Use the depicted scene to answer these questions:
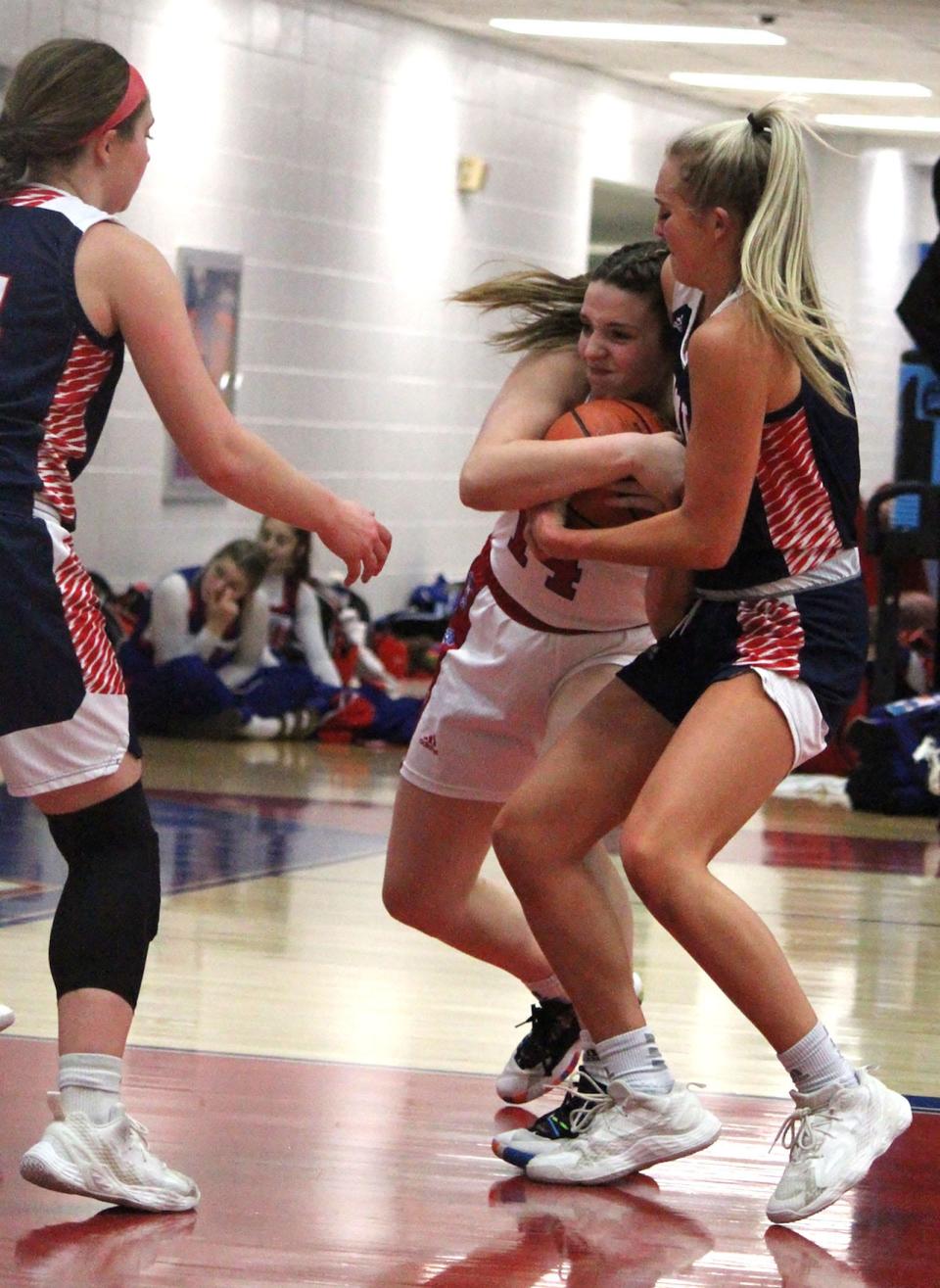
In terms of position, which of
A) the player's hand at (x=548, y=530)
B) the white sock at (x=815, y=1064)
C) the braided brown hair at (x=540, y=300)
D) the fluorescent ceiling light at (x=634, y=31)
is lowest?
the white sock at (x=815, y=1064)

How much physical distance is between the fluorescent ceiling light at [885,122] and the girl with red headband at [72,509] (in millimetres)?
12423

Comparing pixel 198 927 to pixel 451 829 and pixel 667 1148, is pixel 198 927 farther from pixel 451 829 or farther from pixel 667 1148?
pixel 667 1148

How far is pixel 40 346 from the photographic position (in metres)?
2.66

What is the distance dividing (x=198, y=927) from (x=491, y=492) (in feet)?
6.81

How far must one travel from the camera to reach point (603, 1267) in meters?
2.65

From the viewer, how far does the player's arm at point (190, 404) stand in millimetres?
2670

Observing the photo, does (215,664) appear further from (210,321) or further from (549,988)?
(549,988)

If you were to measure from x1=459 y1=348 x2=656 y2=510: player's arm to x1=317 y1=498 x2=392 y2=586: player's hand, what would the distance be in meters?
0.30

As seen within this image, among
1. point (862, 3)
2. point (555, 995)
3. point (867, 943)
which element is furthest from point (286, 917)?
point (862, 3)

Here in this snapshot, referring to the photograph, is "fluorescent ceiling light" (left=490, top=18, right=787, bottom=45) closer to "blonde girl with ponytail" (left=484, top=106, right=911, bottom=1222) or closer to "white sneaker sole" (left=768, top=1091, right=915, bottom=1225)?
"blonde girl with ponytail" (left=484, top=106, right=911, bottom=1222)

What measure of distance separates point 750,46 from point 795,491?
9395 mm

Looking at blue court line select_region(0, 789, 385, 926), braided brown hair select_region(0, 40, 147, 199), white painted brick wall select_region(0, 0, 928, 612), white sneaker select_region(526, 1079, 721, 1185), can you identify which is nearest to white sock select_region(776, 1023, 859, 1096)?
white sneaker select_region(526, 1079, 721, 1185)

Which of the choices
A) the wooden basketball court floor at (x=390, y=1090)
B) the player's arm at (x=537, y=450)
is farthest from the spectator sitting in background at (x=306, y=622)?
the player's arm at (x=537, y=450)

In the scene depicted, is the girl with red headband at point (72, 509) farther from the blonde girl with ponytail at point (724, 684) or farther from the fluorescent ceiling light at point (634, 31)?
the fluorescent ceiling light at point (634, 31)
